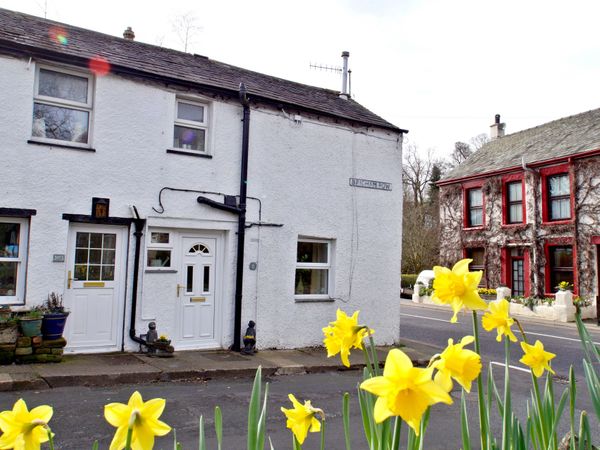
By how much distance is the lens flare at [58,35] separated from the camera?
945 cm

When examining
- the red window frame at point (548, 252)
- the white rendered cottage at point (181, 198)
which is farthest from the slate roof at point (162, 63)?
the red window frame at point (548, 252)

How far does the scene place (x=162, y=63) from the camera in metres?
10.6

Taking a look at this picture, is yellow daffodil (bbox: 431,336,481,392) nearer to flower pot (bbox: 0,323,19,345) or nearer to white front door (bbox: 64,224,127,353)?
flower pot (bbox: 0,323,19,345)

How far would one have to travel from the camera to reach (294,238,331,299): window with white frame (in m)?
11.2

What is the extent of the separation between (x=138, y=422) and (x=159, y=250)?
28.6ft

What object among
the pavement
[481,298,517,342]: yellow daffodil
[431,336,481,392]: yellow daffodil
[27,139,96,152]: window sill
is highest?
[27,139,96,152]: window sill

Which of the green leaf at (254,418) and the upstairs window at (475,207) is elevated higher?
the upstairs window at (475,207)

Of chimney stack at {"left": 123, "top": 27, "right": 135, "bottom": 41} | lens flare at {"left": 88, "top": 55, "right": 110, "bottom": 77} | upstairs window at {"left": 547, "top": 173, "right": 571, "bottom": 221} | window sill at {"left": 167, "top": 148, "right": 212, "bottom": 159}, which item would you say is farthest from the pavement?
upstairs window at {"left": 547, "top": 173, "right": 571, "bottom": 221}

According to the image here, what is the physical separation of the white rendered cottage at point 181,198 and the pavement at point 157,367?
1.89 ft

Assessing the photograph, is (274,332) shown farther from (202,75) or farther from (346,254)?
(202,75)

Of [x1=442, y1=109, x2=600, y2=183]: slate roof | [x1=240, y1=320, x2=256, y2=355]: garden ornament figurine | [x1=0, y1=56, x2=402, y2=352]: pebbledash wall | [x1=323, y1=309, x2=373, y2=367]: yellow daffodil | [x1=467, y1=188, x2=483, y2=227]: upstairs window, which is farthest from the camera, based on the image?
[x1=467, y1=188, x2=483, y2=227]: upstairs window

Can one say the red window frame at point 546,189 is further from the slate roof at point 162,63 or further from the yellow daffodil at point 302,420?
the yellow daffodil at point 302,420

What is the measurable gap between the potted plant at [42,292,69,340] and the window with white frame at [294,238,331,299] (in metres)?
4.66

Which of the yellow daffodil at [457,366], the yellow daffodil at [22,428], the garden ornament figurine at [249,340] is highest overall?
the yellow daffodil at [457,366]
